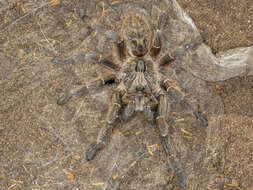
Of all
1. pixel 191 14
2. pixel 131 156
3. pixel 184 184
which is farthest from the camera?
pixel 191 14

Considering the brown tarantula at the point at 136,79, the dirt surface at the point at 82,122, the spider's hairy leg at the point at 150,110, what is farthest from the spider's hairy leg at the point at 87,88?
the spider's hairy leg at the point at 150,110

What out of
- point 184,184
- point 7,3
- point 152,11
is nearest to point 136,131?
point 184,184

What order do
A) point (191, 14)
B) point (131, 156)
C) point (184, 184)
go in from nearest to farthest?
→ point (184, 184)
point (131, 156)
point (191, 14)

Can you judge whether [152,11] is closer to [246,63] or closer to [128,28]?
[128,28]

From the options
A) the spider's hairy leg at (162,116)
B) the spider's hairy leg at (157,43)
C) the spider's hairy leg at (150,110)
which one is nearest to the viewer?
the spider's hairy leg at (162,116)

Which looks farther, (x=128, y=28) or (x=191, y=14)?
(x=191, y=14)

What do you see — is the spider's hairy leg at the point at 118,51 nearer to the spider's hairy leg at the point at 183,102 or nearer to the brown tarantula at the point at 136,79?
the brown tarantula at the point at 136,79

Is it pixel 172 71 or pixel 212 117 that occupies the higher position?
pixel 172 71

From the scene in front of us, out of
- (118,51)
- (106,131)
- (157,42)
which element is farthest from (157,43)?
(106,131)

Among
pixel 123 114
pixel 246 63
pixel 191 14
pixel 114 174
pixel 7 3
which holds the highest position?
pixel 7 3
